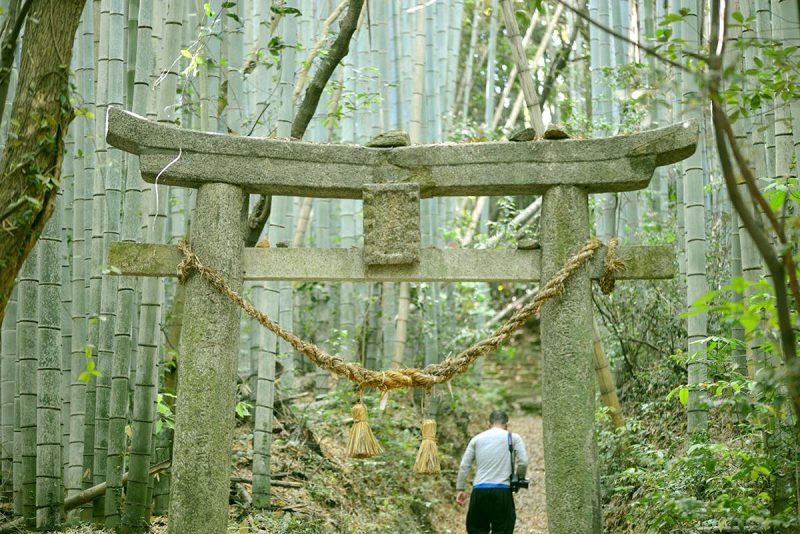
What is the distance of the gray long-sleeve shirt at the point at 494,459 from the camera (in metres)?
5.75

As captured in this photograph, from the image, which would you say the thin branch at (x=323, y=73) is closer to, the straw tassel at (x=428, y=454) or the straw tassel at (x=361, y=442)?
the straw tassel at (x=361, y=442)

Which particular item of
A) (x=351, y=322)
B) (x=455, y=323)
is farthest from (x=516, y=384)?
(x=351, y=322)

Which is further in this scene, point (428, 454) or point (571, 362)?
point (428, 454)

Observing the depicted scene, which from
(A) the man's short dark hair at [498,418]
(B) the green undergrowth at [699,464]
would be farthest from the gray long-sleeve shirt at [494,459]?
(B) the green undergrowth at [699,464]

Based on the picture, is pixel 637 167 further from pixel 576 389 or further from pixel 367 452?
pixel 367 452

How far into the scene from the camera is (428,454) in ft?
14.7

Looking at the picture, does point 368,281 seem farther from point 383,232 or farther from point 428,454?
point 428,454

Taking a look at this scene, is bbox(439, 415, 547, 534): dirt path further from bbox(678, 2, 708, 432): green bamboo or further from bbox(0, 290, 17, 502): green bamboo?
bbox(0, 290, 17, 502): green bamboo

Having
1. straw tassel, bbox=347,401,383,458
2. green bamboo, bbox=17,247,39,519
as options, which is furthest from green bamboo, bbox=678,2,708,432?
green bamboo, bbox=17,247,39,519

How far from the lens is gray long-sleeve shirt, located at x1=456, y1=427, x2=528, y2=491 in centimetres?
575

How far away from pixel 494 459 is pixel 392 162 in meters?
2.30

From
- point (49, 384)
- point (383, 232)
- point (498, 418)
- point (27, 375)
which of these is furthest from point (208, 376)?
point (498, 418)

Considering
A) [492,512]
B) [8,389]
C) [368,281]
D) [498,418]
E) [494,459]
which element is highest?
[368,281]

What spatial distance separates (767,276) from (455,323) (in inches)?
224
